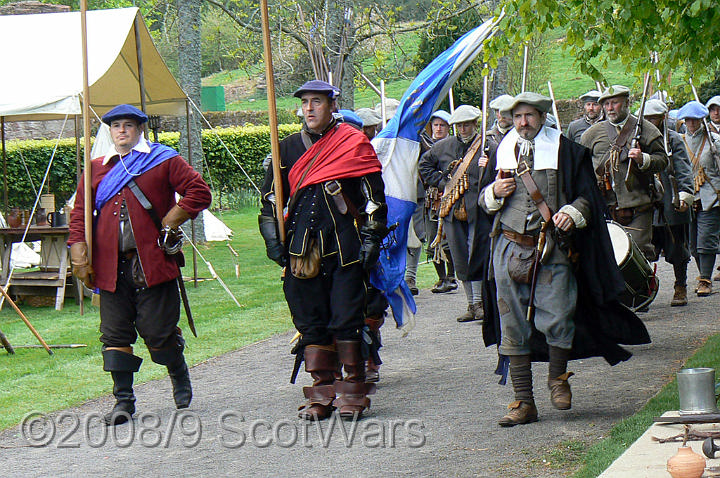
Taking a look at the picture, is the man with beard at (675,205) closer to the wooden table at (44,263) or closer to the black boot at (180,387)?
the black boot at (180,387)

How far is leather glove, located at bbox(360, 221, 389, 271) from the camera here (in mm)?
6398

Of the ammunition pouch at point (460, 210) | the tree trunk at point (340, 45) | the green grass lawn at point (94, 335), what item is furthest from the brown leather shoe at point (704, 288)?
Result: the tree trunk at point (340, 45)

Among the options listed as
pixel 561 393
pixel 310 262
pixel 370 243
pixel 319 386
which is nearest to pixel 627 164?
pixel 561 393

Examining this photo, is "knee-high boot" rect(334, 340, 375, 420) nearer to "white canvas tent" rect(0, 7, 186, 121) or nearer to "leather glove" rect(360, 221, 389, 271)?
"leather glove" rect(360, 221, 389, 271)

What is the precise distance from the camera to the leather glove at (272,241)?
6602mm

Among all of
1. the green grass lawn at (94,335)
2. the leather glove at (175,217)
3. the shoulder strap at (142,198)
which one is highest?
the shoulder strap at (142,198)

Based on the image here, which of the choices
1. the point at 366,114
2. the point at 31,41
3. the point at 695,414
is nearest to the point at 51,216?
the point at 31,41

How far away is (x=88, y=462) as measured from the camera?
573 centimetres

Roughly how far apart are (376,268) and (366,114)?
4.35 meters

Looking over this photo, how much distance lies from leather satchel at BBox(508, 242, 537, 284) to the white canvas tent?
5.39m

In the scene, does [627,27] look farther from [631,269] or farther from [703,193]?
[703,193]

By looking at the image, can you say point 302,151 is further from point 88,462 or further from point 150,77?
point 150,77

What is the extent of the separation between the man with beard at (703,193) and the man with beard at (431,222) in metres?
2.69

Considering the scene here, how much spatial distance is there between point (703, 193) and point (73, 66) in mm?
7230
